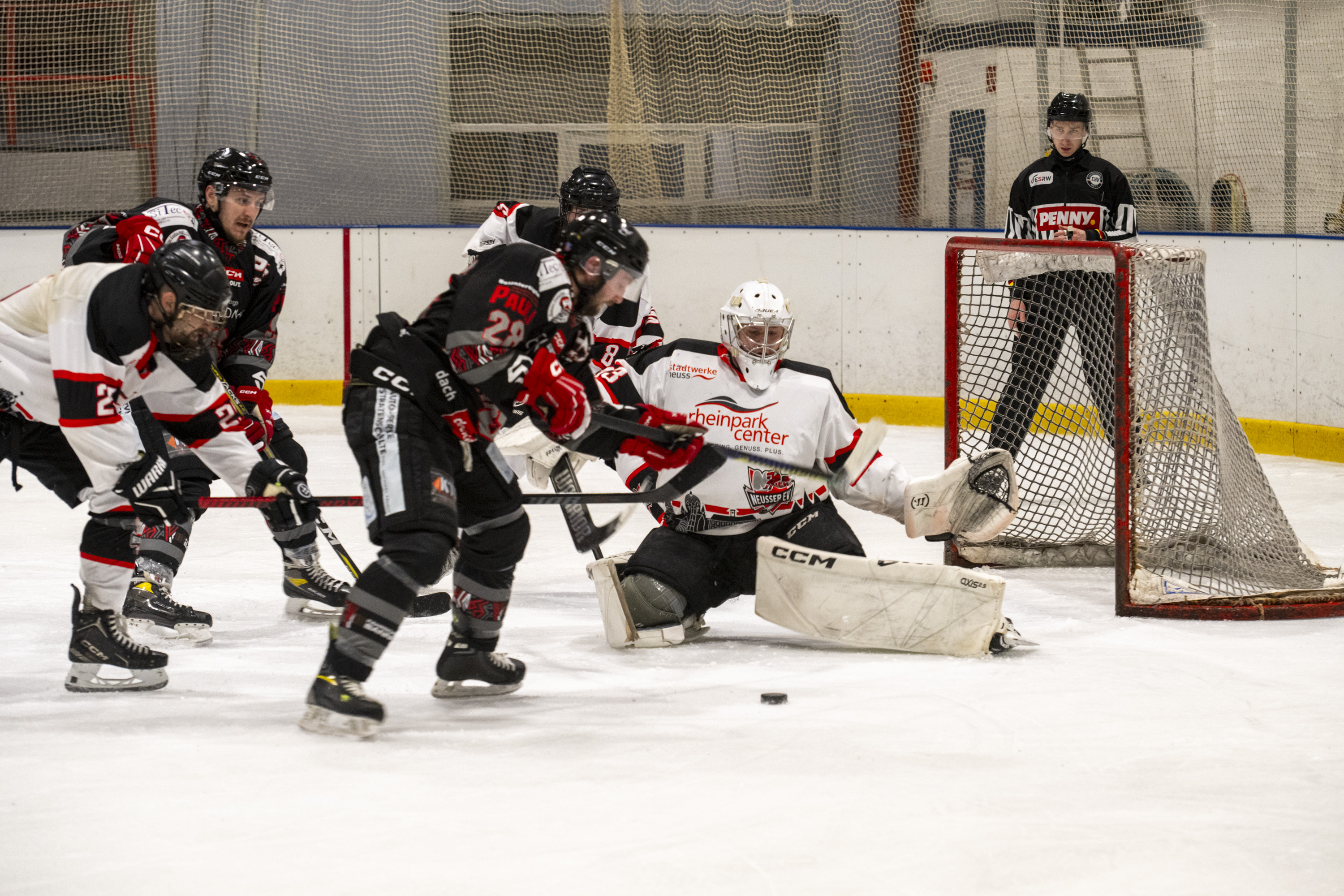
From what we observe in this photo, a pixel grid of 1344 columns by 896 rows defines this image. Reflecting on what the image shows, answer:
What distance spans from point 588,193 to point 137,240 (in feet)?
4.44

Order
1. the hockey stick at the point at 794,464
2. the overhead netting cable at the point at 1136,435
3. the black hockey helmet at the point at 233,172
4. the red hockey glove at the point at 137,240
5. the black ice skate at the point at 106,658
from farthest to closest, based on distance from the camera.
→ the overhead netting cable at the point at 1136,435 < the black hockey helmet at the point at 233,172 < the red hockey glove at the point at 137,240 < the black ice skate at the point at 106,658 < the hockey stick at the point at 794,464

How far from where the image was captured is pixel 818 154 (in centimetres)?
778

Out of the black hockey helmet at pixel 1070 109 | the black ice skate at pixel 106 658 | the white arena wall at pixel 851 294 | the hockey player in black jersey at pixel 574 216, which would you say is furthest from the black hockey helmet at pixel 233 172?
the white arena wall at pixel 851 294

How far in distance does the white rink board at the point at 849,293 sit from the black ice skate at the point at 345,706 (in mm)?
4596

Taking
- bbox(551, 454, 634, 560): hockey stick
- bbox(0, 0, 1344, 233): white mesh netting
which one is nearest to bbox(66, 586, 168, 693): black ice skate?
bbox(551, 454, 634, 560): hockey stick

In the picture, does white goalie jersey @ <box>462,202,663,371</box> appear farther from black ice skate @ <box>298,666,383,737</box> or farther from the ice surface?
black ice skate @ <box>298,666,383,737</box>

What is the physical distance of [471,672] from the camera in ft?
9.53

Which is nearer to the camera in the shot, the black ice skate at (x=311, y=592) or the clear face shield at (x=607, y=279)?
the clear face shield at (x=607, y=279)

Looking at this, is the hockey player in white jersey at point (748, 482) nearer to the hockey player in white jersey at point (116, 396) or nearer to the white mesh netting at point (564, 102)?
the hockey player in white jersey at point (116, 396)

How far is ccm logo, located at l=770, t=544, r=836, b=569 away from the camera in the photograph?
3271 millimetres

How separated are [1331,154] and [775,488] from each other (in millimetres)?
4272

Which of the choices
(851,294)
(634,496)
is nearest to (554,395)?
(634,496)

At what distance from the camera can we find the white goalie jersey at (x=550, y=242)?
4227 mm

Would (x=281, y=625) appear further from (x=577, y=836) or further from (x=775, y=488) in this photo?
(x=577, y=836)
